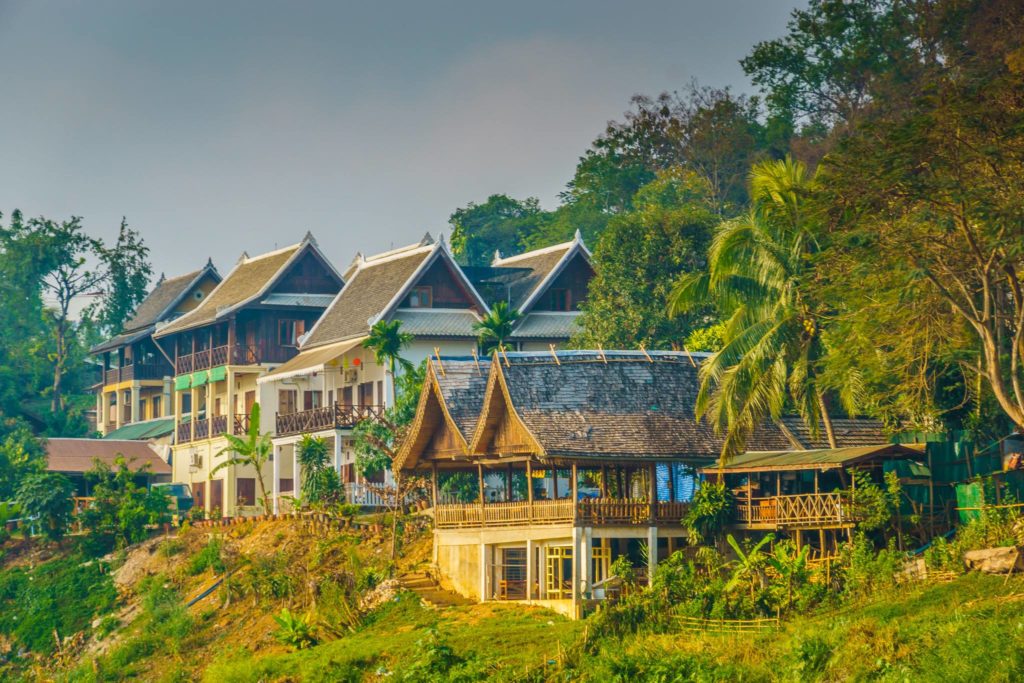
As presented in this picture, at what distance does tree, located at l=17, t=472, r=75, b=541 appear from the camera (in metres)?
49.8

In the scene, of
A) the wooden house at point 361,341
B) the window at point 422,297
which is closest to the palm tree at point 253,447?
the wooden house at point 361,341

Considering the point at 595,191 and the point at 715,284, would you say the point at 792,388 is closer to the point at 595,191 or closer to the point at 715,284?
the point at 715,284

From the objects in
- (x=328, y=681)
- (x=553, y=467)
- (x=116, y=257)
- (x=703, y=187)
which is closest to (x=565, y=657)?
(x=328, y=681)

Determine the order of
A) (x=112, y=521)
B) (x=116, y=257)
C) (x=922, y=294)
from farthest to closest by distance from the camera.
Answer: (x=116, y=257) < (x=112, y=521) < (x=922, y=294)

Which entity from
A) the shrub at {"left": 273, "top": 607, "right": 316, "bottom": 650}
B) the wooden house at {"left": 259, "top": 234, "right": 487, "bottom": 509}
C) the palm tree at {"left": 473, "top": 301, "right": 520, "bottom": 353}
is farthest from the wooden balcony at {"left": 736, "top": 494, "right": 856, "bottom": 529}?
the wooden house at {"left": 259, "top": 234, "right": 487, "bottom": 509}

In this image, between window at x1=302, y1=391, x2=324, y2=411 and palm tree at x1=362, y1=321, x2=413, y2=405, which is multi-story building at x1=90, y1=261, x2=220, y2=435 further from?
palm tree at x1=362, y1=321, x2=413, y2=405

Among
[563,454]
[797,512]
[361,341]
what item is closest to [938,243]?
[797,512]

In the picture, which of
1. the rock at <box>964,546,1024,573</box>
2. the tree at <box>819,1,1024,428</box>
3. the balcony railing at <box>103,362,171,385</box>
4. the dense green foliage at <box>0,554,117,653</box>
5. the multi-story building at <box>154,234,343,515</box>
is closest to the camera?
the rock at <box>964,546,1024,573</box>

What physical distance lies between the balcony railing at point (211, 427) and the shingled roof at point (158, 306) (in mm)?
5797

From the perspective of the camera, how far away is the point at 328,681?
31953 mm

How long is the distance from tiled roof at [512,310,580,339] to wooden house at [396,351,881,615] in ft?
34.8

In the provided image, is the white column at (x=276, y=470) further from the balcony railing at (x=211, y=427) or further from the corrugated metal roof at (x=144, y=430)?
the corrugated metal roof at (x=144, y=430)

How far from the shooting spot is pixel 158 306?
65.6m

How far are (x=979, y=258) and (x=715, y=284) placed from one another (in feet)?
28.4
